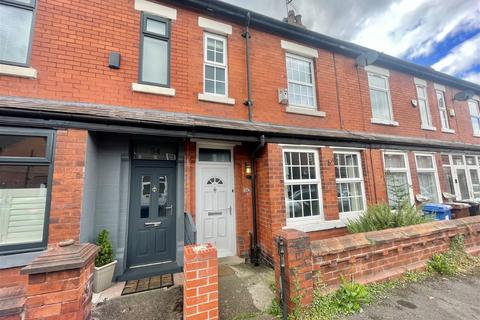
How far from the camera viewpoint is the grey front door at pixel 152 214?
4.65 meters

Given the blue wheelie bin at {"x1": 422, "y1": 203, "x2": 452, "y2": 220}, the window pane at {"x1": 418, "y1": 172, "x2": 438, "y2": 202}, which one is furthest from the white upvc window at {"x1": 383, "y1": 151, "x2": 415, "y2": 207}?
the window pane at {"x1": 418, "y1": 172, "x2": 438, "y2": 202}

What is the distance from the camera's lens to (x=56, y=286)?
1789 millimetres

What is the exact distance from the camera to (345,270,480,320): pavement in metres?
2.68

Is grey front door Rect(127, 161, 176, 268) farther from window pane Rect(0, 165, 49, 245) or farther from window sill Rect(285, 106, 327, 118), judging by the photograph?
window sill Rect(285, 106, 327, 118)

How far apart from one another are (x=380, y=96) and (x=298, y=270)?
7949 millimetres

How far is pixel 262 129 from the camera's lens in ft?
16.4

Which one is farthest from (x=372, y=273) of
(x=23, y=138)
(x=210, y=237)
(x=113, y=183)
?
(x=23, y=138)

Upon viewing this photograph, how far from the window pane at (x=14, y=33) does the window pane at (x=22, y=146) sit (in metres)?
1.65

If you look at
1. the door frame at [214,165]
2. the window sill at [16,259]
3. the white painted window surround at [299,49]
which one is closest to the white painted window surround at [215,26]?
the white painted window surround at [299,49]

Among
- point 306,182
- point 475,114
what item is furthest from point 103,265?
point 475,114

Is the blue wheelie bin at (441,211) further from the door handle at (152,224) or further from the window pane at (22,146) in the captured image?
the window pane at (22,146)

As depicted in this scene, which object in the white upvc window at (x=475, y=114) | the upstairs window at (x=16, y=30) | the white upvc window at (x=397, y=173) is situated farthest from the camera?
the white upvc window at (x=475, y=114)

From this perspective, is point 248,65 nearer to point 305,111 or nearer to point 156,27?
point 305,111

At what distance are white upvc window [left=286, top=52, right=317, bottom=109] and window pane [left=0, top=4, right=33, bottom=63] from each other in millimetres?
6172
